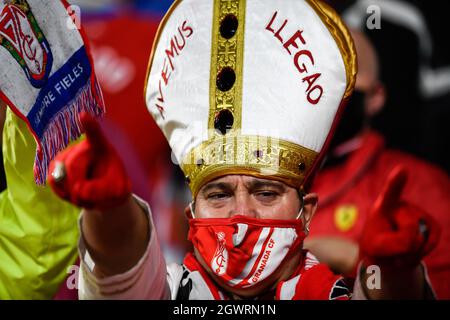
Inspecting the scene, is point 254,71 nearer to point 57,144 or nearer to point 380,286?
point 57,144

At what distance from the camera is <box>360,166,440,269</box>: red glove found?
204 centimetres

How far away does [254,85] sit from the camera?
265 centimetres

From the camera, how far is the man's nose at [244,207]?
Answer: 8.54 ft

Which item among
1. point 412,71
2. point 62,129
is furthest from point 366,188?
point 62,129

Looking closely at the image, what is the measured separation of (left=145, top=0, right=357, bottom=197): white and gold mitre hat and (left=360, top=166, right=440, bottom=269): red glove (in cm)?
60

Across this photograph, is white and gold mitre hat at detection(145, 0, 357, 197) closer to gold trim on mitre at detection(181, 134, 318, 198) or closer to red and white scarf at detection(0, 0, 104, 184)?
gold trim on mitre at detection(181, 134, 318, 198)

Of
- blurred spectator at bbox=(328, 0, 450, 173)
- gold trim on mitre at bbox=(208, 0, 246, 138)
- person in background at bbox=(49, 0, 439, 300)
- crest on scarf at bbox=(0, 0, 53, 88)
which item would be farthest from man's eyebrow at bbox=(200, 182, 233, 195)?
blurred spectator at bbox=(328, 0, 450, 173)

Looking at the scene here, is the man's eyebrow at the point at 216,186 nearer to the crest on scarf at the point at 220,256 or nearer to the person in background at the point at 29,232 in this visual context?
the crest on scarf at the point at 220,256

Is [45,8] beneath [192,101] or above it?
above

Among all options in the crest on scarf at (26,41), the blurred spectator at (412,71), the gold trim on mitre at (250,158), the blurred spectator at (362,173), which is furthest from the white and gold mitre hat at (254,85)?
the blurred spectator at (412,71)
